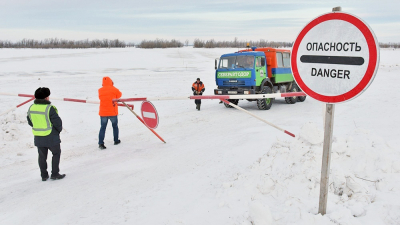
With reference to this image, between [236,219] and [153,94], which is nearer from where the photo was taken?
[236,219]

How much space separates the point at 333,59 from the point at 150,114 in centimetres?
479

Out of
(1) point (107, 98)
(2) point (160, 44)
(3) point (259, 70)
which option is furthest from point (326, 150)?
(2) point (160, 44)

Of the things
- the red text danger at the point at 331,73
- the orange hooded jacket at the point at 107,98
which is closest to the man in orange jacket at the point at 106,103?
the orange hooded jacket at the point at 107,98

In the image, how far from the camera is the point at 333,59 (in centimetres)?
236

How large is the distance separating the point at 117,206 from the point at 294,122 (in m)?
6.54

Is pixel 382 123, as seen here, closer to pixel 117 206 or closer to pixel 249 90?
pixel 249 90

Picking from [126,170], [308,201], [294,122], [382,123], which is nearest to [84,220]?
[126,170]

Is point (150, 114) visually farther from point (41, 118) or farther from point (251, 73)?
point (251, 73)

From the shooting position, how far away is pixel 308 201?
3066 millimetres

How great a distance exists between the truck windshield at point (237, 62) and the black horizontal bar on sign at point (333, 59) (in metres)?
9.60

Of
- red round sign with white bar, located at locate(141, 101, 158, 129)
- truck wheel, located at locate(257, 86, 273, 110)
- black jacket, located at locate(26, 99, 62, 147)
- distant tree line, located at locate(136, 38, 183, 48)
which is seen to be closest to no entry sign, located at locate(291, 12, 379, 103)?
black jacket, located at locate(26, 99, 62, 147)

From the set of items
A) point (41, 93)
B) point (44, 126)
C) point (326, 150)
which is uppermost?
point (41, 93)

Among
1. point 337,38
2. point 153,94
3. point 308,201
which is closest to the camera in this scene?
point 337,38

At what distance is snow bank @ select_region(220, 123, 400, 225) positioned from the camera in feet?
9.16
